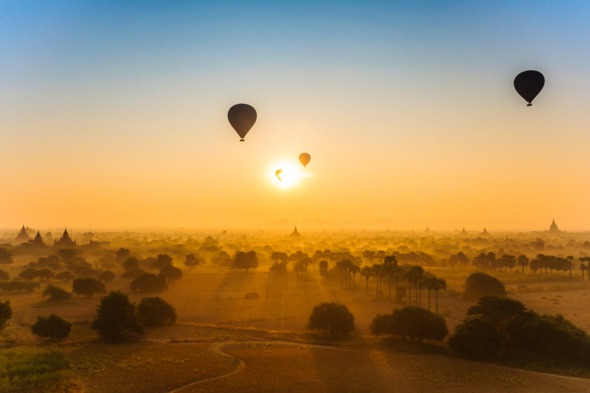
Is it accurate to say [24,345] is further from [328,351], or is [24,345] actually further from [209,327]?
[328,351]

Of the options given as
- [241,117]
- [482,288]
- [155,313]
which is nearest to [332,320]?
[155,313]

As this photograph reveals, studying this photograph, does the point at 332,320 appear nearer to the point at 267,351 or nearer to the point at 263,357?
the point at 267,351

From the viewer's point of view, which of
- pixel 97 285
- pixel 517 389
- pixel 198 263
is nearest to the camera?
pixel 517 389

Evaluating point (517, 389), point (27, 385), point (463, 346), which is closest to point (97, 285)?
point (27, 385)

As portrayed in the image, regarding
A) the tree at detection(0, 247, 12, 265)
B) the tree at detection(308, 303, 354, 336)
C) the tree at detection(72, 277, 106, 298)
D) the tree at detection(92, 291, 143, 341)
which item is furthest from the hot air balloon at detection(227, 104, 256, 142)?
the tree at detection(0, 247, 12, 265)

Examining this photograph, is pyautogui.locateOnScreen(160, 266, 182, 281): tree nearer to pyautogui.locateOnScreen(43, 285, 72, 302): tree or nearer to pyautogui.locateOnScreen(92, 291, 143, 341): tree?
pyautogui.locateOnScreen(43, 285, 72, 302): tree

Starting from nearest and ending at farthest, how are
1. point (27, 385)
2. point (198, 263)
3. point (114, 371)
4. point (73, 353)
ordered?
point (27, 385) < point (114, 371) < point (73, 353) < point (198, 263)
